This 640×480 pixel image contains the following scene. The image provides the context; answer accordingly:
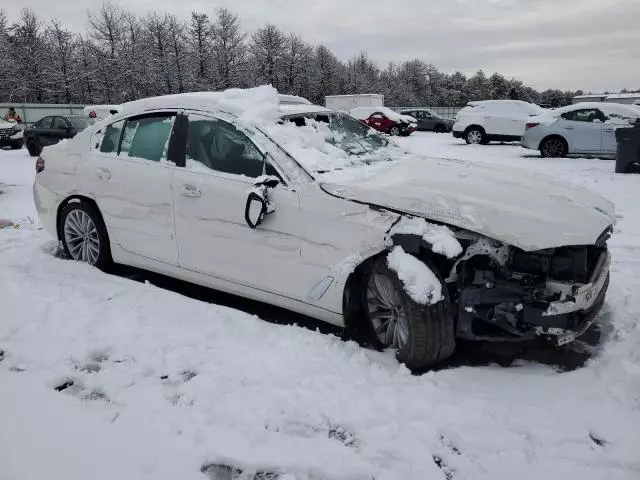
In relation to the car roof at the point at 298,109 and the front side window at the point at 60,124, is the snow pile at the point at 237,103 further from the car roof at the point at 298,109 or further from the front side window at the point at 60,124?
the front side window at the point at 60,124

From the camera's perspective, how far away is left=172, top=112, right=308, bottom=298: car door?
348 cm

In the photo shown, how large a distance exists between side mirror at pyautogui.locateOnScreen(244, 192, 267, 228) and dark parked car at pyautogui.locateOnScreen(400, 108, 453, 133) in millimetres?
28955

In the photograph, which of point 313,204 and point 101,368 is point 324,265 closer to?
point 313,204

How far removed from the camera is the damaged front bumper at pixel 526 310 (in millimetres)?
Answer: 2900

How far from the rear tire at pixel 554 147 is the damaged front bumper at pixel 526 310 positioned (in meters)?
12.2

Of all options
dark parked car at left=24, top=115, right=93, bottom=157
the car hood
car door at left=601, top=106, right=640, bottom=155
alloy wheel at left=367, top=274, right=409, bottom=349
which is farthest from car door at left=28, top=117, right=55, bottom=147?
alloy wheel at left=367, top=274, right=409, bottom=349

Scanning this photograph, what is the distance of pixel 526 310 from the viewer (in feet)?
9.57

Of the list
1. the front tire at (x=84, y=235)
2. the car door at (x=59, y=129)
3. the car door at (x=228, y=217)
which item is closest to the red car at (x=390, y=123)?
the car door at (x=59, y=129)

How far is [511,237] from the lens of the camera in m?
2.87

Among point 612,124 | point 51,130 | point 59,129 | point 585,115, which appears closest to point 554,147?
point 585,115

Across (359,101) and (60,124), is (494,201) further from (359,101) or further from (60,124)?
(359,101)

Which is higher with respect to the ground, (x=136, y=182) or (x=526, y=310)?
(x=136, y=182)

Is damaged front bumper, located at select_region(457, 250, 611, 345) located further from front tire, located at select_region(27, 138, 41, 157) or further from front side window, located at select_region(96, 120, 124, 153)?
front tire, located at select_region(27, 138, 41, 157)

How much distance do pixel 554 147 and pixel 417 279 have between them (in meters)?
12.8
